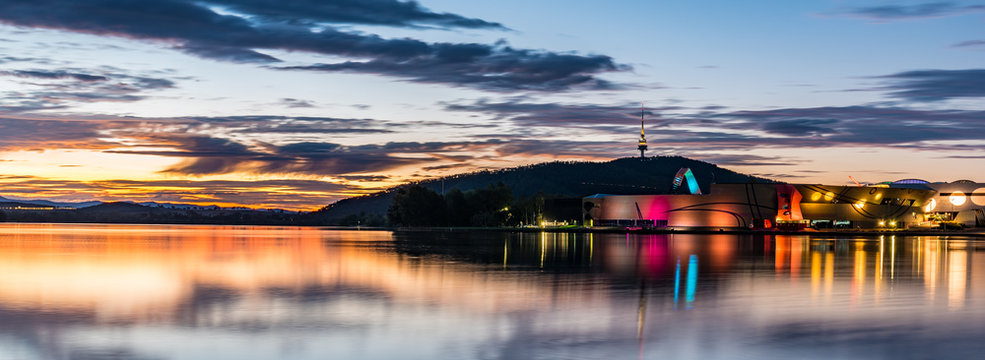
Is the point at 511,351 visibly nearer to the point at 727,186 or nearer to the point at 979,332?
the point at 979,332

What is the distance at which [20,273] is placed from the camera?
123ft

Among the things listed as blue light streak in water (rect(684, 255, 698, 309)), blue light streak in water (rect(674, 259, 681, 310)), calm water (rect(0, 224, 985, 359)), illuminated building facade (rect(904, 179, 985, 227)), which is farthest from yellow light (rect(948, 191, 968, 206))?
blue light streak in water (rect(674, 259, 681, 310))

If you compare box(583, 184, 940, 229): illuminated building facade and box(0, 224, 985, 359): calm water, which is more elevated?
box(583, 184, 940, 229): illuminated building facade

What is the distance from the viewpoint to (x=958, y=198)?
190000 millimetres

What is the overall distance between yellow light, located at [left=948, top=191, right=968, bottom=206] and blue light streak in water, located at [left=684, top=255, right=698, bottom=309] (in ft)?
524

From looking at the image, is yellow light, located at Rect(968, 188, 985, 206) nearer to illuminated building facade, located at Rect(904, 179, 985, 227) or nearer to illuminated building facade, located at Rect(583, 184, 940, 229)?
illuminated building facade, located at Rect(904, 179, 985, 227)

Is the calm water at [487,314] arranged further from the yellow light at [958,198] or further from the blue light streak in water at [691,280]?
the yellow light at [958,198]

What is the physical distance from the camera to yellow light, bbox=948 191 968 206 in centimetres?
19000

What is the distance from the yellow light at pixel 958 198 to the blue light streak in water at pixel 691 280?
160 m

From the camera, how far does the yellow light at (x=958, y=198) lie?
7480 inches

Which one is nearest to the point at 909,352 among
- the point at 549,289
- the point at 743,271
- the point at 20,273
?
the point at 549,289

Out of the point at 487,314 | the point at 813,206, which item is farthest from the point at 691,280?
the point at 813,206

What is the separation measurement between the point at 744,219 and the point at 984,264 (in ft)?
421

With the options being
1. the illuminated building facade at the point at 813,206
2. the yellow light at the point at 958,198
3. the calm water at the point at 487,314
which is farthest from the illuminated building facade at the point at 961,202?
the calm water at the point at 487,314
